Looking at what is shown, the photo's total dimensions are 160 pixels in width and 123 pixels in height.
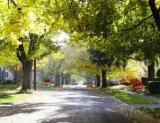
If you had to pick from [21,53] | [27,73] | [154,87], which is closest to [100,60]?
[27,73]

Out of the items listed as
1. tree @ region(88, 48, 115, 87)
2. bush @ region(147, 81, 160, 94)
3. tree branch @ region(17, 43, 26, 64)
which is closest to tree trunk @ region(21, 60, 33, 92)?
tree branch @ region(17, 43, 26, 64)

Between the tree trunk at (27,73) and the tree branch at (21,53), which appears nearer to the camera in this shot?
the tree branch at (21,53)

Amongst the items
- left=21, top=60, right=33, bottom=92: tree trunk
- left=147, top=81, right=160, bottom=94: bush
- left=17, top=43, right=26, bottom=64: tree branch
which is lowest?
left=147, top=81, right=160, bottom=94: bush

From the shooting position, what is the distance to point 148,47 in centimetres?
2219

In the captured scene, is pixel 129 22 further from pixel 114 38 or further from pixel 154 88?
pixel 154 88

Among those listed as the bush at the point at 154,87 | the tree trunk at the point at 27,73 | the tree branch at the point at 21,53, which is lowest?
the bush at the point at 154,87

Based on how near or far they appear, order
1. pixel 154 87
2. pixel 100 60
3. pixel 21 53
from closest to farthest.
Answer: pixel 154 87 → pixel 21 53 → pixel 100 60

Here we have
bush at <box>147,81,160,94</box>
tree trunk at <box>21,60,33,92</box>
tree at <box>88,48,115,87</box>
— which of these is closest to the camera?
bush at <box>147,81,160,94</box>

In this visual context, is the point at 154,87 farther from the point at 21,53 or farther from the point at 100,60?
the point at 100,60

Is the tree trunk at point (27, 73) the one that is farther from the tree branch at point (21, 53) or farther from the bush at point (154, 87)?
the bush at point (154, 87)

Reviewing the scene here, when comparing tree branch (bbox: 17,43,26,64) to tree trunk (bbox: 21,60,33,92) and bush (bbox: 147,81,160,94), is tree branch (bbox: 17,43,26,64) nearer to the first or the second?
tree trunk (bbox: 21,60,33,92)

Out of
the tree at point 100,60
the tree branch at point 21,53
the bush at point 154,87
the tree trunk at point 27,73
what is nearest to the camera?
the bush at point 154,87

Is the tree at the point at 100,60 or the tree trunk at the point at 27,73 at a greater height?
the tree at the point at 100,60

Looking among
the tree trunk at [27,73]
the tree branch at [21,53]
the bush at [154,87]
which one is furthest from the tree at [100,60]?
the bush at [154,87]
